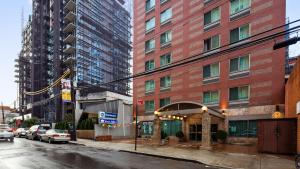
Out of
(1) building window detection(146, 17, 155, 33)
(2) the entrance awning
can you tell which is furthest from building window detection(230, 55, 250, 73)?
(1) building window detection(146, 17, 155, 33)

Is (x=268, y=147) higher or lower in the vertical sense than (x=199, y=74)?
lower

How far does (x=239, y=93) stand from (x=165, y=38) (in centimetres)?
1498

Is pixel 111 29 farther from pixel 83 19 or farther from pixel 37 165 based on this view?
pixel 37 165

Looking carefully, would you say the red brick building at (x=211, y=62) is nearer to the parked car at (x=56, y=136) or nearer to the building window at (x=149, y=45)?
the building window at (x=149, y=45)

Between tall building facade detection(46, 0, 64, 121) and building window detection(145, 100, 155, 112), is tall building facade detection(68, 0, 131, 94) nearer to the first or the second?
tall building facade detection(46, 0, 64, 121)

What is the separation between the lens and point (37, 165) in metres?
12.9

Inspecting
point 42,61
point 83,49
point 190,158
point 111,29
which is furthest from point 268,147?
point 42,61

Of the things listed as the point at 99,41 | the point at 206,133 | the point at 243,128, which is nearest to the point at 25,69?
the point at 99,41

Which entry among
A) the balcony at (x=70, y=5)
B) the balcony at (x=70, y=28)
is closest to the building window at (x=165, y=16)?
the balcony at (x=70, y=28)

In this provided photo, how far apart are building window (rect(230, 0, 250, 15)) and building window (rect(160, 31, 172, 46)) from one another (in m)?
10.4

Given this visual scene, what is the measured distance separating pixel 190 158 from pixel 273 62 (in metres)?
15.5

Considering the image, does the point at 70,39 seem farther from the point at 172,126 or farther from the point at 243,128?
the point at 243,128

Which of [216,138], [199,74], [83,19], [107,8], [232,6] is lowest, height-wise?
[216,138]

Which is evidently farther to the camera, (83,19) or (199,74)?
(83,19)
